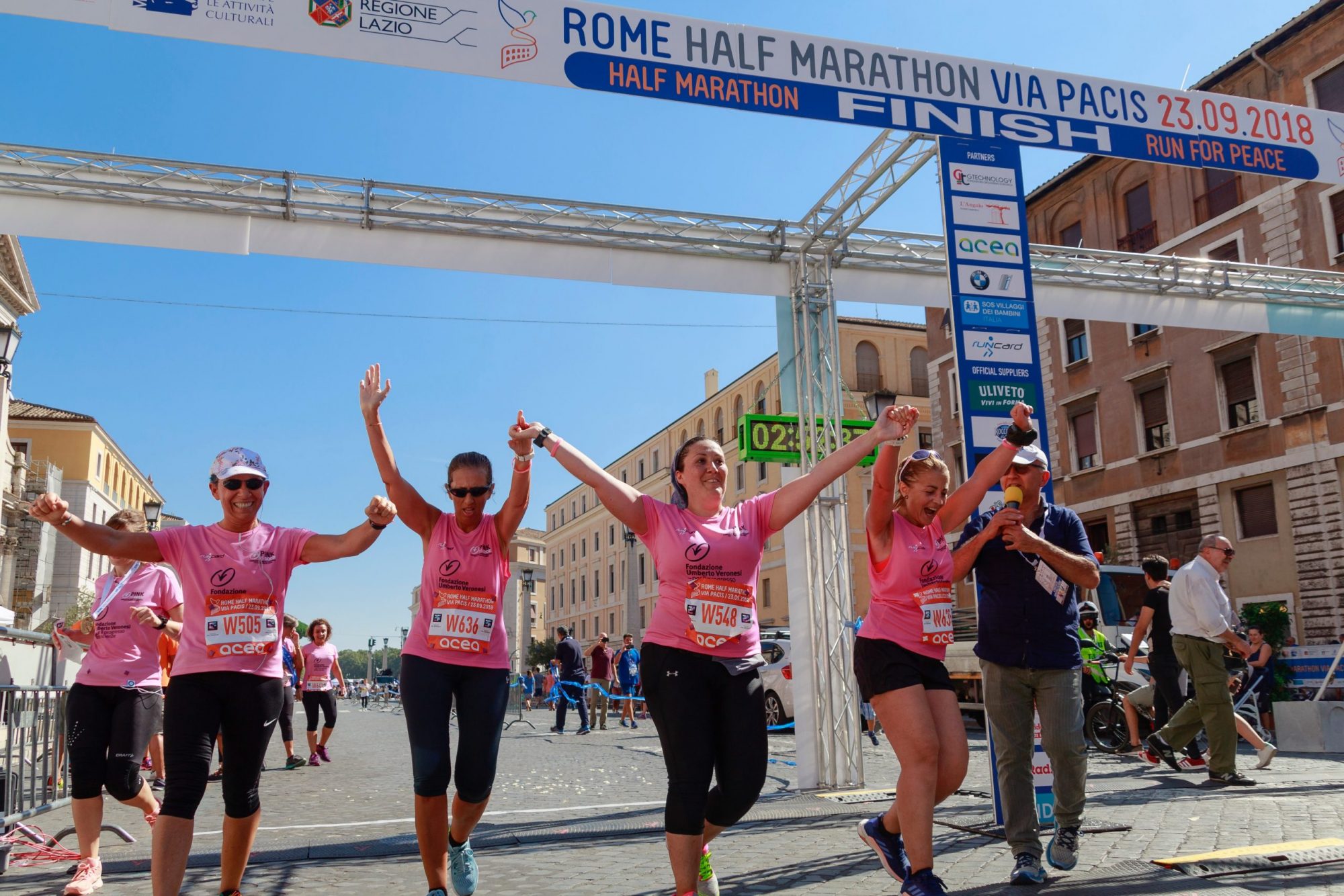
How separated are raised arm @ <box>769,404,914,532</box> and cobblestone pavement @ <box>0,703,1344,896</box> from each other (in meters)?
1.77

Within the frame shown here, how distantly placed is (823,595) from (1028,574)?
4.72m

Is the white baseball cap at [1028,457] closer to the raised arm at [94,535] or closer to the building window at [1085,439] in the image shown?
the raised arm at [94,535]

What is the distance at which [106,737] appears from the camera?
5.48 m

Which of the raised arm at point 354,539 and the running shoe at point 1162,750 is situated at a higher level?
the raised arm at point 354,539

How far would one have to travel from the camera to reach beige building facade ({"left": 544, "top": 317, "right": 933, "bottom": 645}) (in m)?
49.2

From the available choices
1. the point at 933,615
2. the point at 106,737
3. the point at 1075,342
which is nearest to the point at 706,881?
the point at 933,615

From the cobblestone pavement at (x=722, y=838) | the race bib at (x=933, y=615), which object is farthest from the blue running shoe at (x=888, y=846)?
the race bib at (x=933, y=615)

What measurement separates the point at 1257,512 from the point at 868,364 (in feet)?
77.8

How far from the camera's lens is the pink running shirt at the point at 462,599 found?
4652mm

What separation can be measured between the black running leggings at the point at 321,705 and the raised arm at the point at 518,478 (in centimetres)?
975

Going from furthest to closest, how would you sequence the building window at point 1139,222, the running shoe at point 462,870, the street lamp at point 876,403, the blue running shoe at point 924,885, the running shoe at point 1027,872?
the building window at point 1139,222 < the street lamp at point 876,403 < the running shoe at point 1027,872 < the running shoe at point 462,870 < the blue running shoe at point 924,885

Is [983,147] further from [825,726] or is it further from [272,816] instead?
[272,816]

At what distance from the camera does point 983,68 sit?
8828 mm

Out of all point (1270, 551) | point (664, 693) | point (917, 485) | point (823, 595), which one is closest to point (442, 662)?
point (664, 693)
